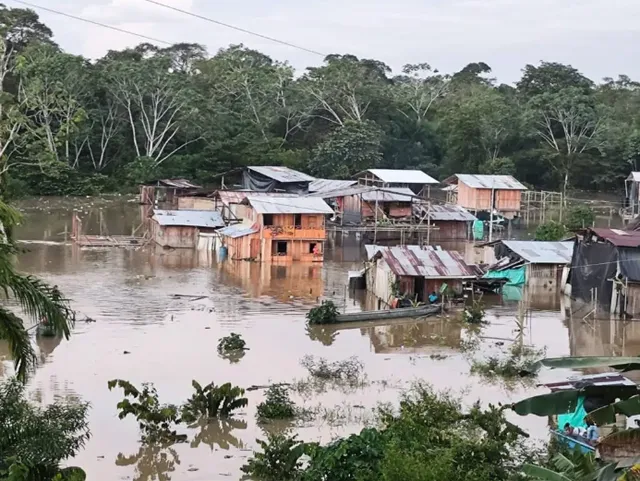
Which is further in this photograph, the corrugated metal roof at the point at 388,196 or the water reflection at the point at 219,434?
the corrugated metal roof at the point at 388,196

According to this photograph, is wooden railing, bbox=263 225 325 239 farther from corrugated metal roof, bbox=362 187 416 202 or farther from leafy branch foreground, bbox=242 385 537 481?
leafy branch foreground, bbox=242 385 537 481

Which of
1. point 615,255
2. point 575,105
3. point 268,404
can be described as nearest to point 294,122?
point 575,105

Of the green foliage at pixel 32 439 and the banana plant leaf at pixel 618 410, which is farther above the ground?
the banana plant leaf at pixel 618 410

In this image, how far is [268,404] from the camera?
45.4ft

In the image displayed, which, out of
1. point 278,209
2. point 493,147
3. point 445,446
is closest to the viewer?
point 445,446

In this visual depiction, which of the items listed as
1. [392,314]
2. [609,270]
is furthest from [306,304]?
[609,270]

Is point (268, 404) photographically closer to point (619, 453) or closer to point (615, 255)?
point (619, 453)

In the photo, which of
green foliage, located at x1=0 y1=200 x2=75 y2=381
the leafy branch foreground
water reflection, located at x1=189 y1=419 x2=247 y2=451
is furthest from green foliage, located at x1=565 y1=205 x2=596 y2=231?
green foliage, located at x1=0 y1=200 x2=75 y2=381

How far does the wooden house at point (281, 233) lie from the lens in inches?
1191

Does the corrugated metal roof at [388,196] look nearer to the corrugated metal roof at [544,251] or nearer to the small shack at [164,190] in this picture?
the small shack at [164,190]

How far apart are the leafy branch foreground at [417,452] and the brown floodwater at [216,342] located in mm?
1149

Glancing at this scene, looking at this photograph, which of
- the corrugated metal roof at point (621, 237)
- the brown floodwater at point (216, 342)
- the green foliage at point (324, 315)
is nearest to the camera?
the brown floodwater at point (216, 342)

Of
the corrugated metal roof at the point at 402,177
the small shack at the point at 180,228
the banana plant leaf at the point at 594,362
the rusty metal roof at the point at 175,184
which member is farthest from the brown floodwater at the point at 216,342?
the rusty metal roof at the point at 175,184

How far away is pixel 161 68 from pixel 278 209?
20.5m
